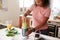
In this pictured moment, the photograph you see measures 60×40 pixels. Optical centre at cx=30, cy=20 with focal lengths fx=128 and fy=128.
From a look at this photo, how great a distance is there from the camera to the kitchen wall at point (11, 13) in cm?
468

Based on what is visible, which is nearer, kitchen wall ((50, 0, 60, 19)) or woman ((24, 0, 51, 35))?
woman ((24, 0, 51, 35))

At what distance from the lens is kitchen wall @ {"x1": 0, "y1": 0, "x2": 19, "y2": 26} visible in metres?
4.68

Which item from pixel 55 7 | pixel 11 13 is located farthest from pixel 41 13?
pixel 11 13

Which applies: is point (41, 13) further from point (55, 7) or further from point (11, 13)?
point (11, 13)

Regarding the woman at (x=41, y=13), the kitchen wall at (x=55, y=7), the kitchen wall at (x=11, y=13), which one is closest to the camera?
the woman at (x=41, y=13)

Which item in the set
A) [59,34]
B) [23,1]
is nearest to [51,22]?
[59,34]

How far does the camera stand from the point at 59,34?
3.67 meters

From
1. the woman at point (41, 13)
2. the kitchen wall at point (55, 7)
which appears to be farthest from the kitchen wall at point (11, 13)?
the woman at point (41, 13)

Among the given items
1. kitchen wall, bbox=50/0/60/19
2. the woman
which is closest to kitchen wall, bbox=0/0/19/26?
kitchen wall, bbox=50/0/60/19

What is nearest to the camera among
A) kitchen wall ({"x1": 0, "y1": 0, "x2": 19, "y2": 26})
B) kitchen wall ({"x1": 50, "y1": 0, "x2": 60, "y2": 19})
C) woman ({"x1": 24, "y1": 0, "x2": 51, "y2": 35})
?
woman ({"x1": 24, "y1": 0, "x2": 51, "y2": 35})

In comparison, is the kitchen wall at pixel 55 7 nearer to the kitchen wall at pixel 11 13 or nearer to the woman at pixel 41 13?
the kitchen wall at pixel 11 13

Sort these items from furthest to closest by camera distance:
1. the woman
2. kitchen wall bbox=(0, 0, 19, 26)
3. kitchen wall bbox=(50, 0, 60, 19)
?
kitchen wall bbox=(0, 0, 19, 26), kitchen wall bbox=(50, 0, 60, 19), the woman

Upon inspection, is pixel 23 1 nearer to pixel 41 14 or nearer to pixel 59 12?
pixel 59 12

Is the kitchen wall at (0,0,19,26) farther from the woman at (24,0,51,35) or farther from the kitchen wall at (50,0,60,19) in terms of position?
the woman at (24,0,51,35)
